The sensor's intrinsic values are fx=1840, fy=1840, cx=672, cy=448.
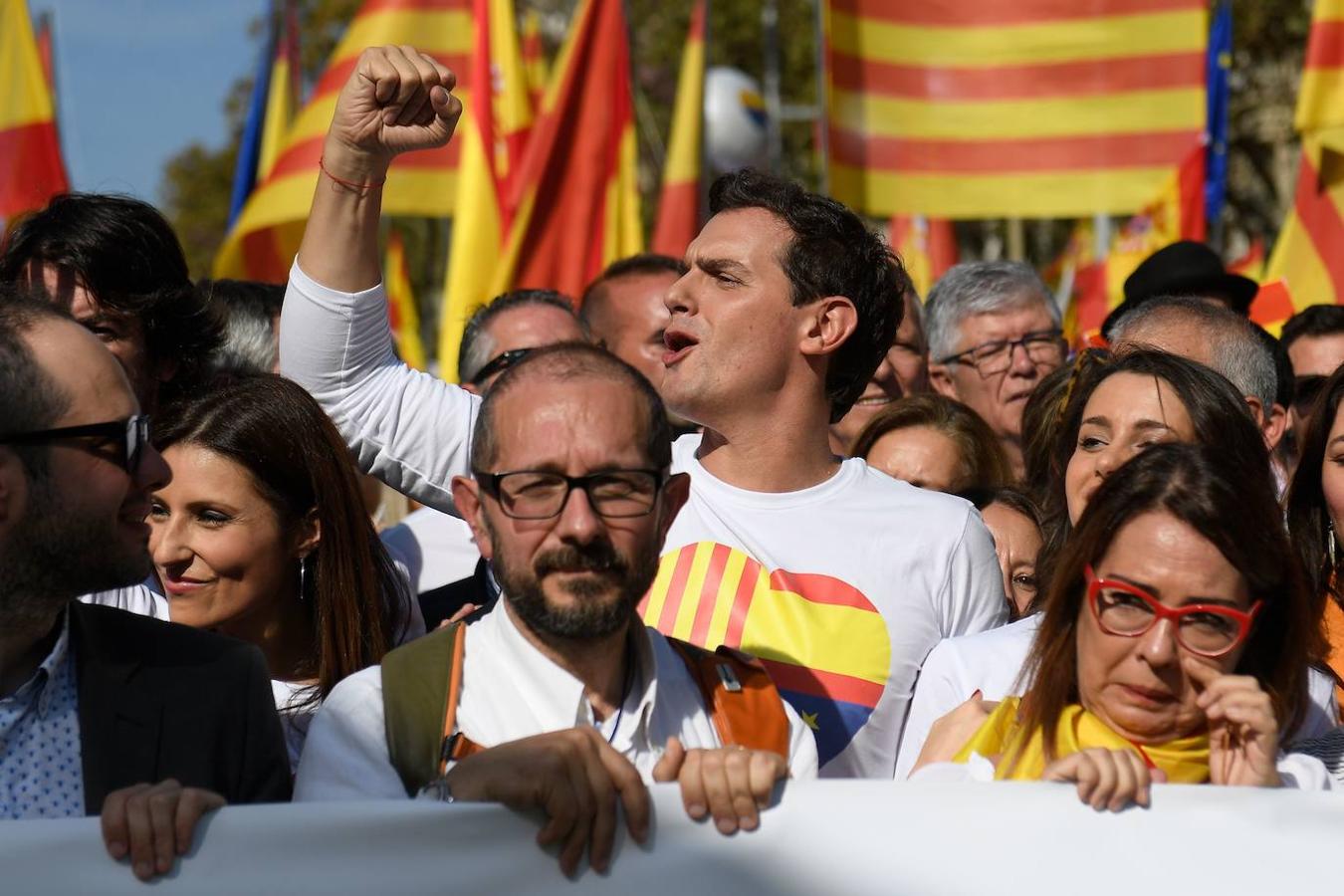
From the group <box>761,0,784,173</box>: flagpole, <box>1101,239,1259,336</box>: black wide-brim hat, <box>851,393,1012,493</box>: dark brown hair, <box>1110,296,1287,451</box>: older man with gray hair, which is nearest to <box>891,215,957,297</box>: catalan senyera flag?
<box>1101,239,1259,336</box>: black wide-brim hat

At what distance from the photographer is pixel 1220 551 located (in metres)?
2.86

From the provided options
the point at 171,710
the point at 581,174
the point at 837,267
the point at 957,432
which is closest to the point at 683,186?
the point at 581,174

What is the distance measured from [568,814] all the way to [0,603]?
0.86m

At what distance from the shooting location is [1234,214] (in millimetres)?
25484

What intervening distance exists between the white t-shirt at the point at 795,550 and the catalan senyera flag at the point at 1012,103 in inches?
177

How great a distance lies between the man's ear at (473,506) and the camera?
2.75 metres

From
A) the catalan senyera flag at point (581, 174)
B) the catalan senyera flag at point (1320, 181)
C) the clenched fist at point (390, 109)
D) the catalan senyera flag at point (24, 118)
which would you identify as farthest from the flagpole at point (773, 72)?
the clenched fist at point (390, 109)

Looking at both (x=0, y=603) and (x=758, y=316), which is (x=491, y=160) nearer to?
(x=758, y=316)

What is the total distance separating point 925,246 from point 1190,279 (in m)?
5.87

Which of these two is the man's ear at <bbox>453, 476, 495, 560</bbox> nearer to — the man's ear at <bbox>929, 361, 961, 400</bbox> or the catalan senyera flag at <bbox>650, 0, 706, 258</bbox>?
the man's ear at <bbox>929, 361, 961, 400</bbox>

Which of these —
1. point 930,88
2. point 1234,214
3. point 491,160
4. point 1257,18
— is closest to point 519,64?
point 491,160

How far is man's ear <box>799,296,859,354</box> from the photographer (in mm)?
3900

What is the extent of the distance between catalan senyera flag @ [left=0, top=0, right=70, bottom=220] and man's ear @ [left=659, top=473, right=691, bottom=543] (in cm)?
526

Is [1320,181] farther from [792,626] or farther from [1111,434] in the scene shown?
[792,626]
